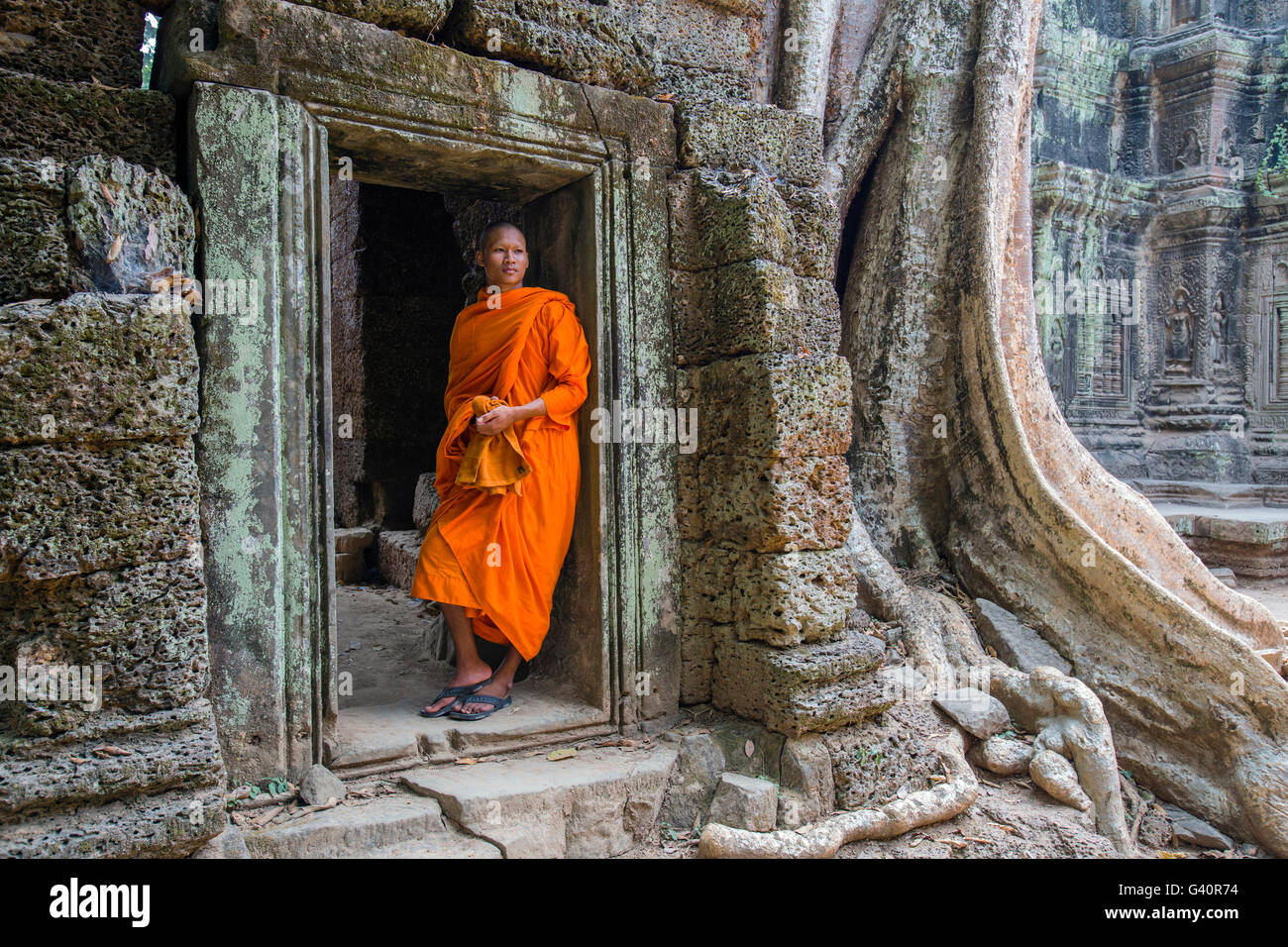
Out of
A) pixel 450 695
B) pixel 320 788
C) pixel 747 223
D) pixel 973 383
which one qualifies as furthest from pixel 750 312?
pixel 320 788

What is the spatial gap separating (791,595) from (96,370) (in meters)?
2.29

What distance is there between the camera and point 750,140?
149 inches

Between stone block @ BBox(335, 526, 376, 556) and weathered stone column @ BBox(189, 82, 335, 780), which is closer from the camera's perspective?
weathered stone column @ BBox(189, 82, 335, 780)

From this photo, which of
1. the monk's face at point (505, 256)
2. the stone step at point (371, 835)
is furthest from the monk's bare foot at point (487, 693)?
the monk's face at point (505, 256)

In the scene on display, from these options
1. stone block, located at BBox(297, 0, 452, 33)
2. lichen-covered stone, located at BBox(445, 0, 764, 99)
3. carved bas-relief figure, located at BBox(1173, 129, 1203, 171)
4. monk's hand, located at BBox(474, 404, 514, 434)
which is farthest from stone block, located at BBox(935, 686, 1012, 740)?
carved bas-relief figure, located at BBox(1173, 129, 1203, 171)

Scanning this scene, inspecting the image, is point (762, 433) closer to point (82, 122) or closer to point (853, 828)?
point (853, 828)

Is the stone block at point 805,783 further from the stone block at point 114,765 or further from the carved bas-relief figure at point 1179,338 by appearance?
the carved bas-relief figure at point 1179,338

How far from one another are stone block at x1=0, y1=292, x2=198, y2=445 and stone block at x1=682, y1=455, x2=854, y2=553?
186 centimetres

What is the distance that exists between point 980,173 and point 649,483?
2697 millimetres

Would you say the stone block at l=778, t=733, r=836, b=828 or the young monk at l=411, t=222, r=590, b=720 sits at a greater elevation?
the young monk at l=411, t=222, r=590, b=720

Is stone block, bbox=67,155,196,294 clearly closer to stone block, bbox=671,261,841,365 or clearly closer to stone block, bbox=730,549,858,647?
stone block, bbox=671,261,841,365

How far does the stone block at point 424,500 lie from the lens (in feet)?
16.8

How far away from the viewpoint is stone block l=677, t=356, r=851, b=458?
3.36 m
